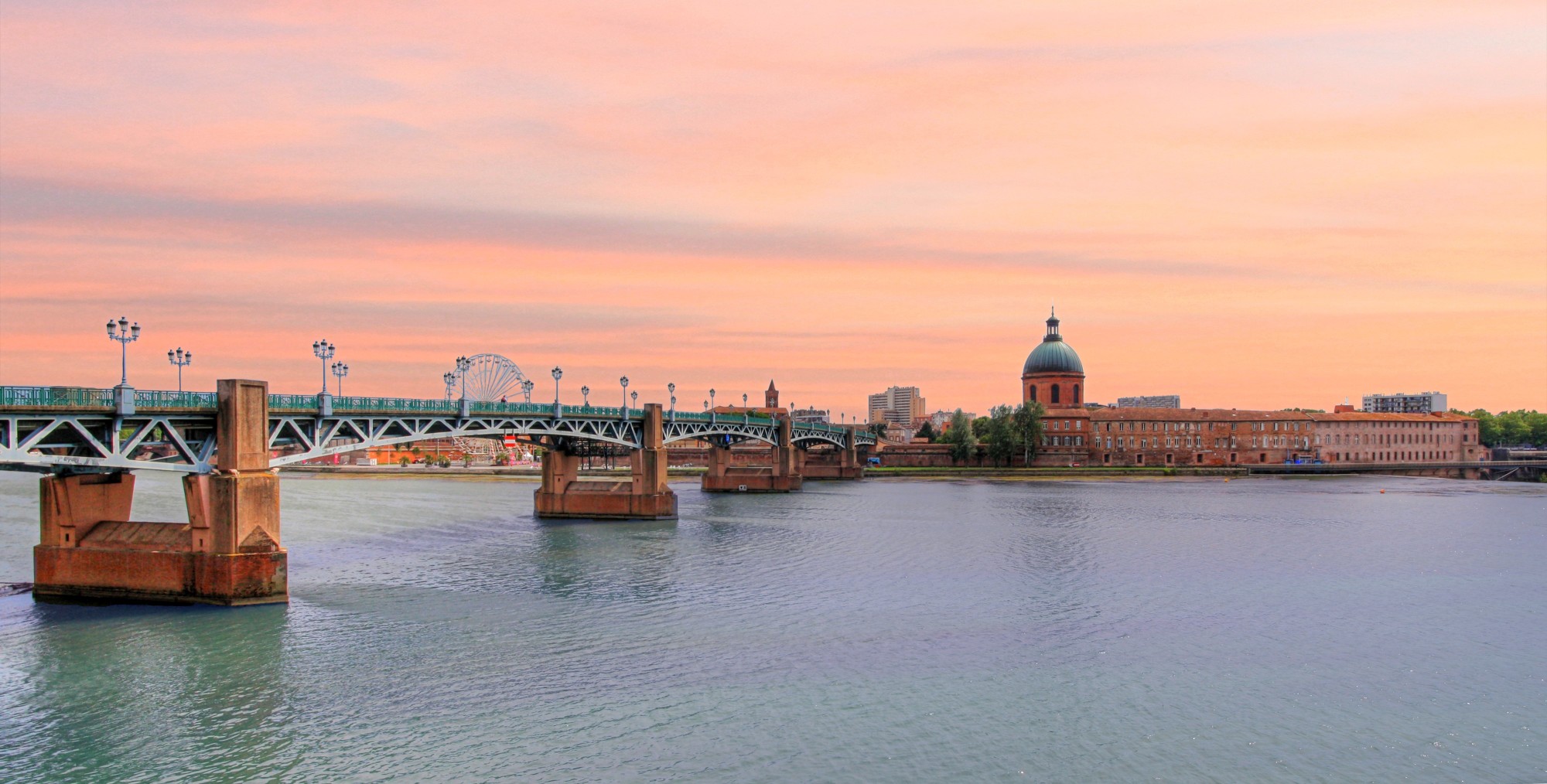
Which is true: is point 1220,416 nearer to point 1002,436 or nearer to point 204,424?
point 1002,436

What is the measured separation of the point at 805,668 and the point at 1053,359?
165043mm

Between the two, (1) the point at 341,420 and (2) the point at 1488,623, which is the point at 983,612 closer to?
(2) the point at 1488,623

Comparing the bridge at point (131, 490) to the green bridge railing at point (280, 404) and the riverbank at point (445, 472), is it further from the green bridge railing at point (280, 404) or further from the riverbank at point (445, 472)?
the riverbank at point (445, 472)

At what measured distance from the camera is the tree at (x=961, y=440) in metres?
174

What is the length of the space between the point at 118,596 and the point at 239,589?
5481 millimetres

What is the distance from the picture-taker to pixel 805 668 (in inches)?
1356

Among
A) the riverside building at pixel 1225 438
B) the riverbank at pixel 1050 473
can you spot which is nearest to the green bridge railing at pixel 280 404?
the riverbank at pixel 1050 473

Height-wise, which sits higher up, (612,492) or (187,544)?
(187,544)

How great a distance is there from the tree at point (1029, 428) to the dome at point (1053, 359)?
18.9 metres

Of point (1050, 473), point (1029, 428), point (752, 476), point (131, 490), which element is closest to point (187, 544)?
point (131, 490)

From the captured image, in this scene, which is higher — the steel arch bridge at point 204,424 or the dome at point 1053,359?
the dome at point 1053,359

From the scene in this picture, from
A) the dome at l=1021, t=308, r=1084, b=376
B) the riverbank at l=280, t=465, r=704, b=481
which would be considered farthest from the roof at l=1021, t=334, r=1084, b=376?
the riverbank at l=280, t=465, r=704, b=481

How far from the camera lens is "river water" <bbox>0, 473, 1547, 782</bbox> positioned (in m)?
26.2

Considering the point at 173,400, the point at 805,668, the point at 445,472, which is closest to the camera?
the point at 805,668
